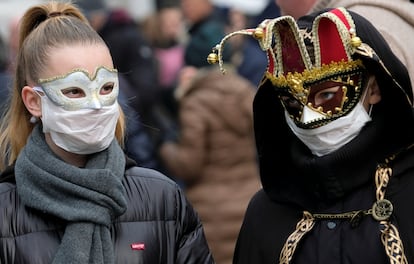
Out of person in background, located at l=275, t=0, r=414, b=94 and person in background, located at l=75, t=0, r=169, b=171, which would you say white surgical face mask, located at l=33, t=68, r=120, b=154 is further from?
person in background, located at l=75, t=0, r=169, b=171

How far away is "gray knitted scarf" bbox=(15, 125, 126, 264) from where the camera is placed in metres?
4.43

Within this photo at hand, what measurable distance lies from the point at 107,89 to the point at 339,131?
0.89 metres

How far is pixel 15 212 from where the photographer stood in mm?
4504

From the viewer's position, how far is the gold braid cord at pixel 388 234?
444 centimetres

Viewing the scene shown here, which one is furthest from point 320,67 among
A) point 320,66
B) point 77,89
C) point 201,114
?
point 201,114

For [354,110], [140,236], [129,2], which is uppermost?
[354,110]

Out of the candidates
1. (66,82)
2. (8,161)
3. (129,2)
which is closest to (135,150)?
(8,161)

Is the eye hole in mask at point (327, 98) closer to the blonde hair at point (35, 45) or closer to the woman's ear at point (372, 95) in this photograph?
the woman's ear at point (372, 95)

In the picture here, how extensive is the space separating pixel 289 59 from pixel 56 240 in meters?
1.13

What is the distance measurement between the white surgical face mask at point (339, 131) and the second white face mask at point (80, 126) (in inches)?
29.6

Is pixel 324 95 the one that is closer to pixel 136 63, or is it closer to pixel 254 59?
pixel 254 59

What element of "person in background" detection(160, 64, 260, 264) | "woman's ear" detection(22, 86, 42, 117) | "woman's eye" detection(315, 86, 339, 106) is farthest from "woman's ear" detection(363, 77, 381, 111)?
"person in background" detection(160, 64, 260, 264)

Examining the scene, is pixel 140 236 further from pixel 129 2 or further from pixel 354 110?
pixel 129 2

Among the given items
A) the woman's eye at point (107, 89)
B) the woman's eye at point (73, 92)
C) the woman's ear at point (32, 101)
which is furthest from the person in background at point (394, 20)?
the woman's ear at point (32, 101)
